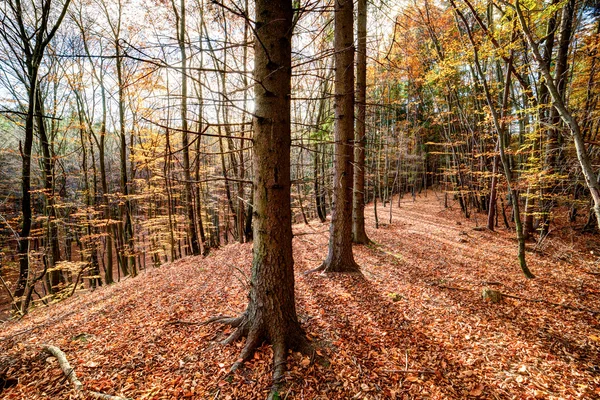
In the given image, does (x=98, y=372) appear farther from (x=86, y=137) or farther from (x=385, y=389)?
(x=86, y=137)

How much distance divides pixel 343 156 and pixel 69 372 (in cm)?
510

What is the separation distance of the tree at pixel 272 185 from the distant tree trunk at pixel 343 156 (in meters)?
2.68

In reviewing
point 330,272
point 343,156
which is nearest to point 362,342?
point 330,272

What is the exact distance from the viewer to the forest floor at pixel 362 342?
8.39 feet

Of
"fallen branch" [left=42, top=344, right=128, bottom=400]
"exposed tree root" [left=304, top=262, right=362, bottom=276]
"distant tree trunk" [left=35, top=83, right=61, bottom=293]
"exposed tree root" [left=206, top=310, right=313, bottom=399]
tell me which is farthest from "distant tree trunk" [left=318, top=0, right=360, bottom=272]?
"distant tree trunk" [left=35, top=83, right=61, bottom=293]

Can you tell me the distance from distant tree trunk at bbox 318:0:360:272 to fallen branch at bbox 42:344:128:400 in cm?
389

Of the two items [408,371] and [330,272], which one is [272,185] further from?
[330,272]

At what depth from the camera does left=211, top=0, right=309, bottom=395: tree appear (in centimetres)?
250

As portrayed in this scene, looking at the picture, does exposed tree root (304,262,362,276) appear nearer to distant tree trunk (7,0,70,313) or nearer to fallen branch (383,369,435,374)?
fallen branch (383,369,435,374)

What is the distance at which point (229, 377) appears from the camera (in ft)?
8.45

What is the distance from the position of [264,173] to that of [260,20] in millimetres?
1537

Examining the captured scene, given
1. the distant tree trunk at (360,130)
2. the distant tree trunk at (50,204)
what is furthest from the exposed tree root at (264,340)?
the distant tree trunk at (50,204)

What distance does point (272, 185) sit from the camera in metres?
2.55

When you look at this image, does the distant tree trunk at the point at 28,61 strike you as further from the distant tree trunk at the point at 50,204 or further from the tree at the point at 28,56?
the distant tree trunk at the point at 50,204
